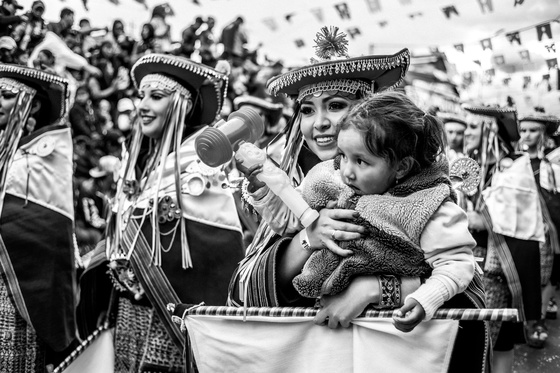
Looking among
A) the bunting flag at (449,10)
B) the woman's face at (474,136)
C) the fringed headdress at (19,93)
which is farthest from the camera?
the bunting flag at (449,10)

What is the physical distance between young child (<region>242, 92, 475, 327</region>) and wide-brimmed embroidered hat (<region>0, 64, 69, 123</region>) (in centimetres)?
273

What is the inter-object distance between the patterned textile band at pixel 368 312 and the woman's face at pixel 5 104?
2.56m

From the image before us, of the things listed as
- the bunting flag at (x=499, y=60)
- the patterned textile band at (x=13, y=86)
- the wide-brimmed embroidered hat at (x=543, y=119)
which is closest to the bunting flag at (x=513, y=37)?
the bunting flag at (x=499, y=60)

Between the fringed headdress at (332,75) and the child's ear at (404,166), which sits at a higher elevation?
the fringed headdress at (332,75)

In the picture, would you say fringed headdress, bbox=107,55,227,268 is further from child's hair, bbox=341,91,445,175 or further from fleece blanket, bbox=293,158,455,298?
child's hair, bbox=341,91,445,175

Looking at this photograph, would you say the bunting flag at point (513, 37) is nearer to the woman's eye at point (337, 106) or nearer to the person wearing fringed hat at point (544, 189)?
the person wearing fringed hat at point (544, 189)

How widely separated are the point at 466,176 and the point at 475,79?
8561mm

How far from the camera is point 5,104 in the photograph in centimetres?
410

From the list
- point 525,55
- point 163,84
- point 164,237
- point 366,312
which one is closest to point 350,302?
point 366,312

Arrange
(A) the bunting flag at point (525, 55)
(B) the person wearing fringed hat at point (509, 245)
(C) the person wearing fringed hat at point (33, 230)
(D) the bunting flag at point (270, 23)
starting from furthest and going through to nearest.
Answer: (D) the bunting flag at point (270, 23), (A) the bunting flag at point (525, 55), (B) the person wearing fringed hat at point (509, 245), (C) the person wearing fringed hat at point (33, 230)

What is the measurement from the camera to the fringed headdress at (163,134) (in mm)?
3334

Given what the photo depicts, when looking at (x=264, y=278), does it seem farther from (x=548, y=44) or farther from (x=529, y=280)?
(x=548, y=44)

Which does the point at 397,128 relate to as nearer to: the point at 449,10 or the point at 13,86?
the point at 13,86

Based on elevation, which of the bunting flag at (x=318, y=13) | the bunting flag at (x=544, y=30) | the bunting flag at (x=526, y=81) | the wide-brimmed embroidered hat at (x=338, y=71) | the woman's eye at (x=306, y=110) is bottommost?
the woman's eye at (x=306, y=110)
